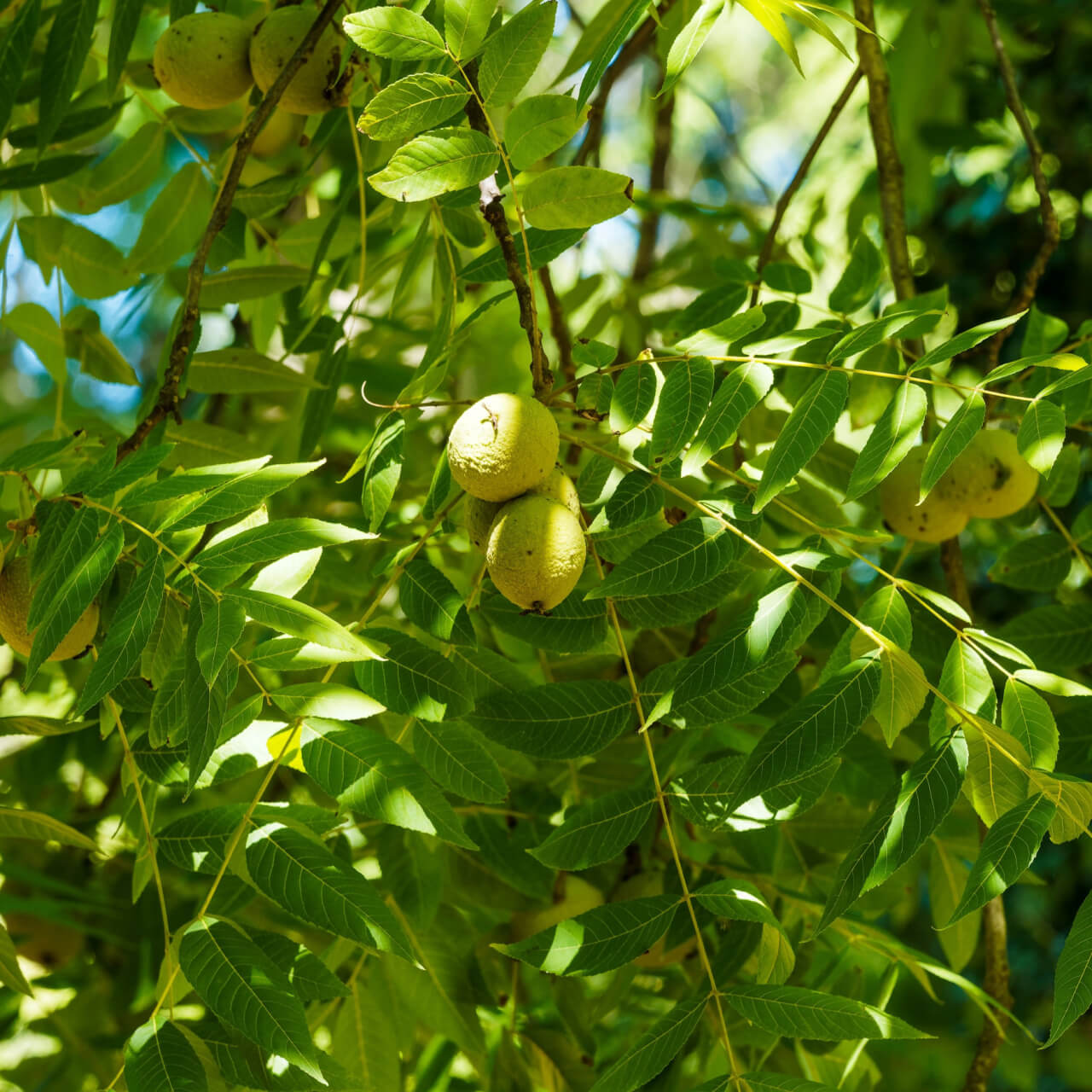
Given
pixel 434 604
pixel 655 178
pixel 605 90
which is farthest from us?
pixel 655 178

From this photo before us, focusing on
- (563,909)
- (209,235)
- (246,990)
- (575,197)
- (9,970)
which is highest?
(575,197)

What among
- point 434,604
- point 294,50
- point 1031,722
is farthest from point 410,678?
point 294,50

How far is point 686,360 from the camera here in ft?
3.95

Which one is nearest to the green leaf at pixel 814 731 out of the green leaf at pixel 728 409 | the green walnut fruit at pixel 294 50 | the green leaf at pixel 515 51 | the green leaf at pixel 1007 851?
the green leaf at pixel 1007 851

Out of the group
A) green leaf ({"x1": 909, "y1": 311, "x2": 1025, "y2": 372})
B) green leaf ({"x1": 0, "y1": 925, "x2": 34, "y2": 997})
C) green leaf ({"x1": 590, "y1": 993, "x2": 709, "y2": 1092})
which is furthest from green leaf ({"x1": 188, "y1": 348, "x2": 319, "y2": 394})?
green leaf ({"x1": 590, "y1": 993, "x2": 709, "y2": 1092})

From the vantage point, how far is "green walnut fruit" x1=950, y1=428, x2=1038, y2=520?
64.6 inches

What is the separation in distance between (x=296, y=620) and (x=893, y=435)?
0.64 metres

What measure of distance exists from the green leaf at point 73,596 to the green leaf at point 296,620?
0.38 ft

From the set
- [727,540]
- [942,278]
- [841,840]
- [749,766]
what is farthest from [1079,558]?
[942,278]

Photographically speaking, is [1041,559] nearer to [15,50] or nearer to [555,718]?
[555,718]

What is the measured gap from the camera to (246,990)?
1.03m

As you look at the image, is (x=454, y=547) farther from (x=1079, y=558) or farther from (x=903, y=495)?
(x=1079, y=558)

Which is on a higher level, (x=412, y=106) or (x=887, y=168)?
(x=412, y=106)

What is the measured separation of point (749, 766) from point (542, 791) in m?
0.71
